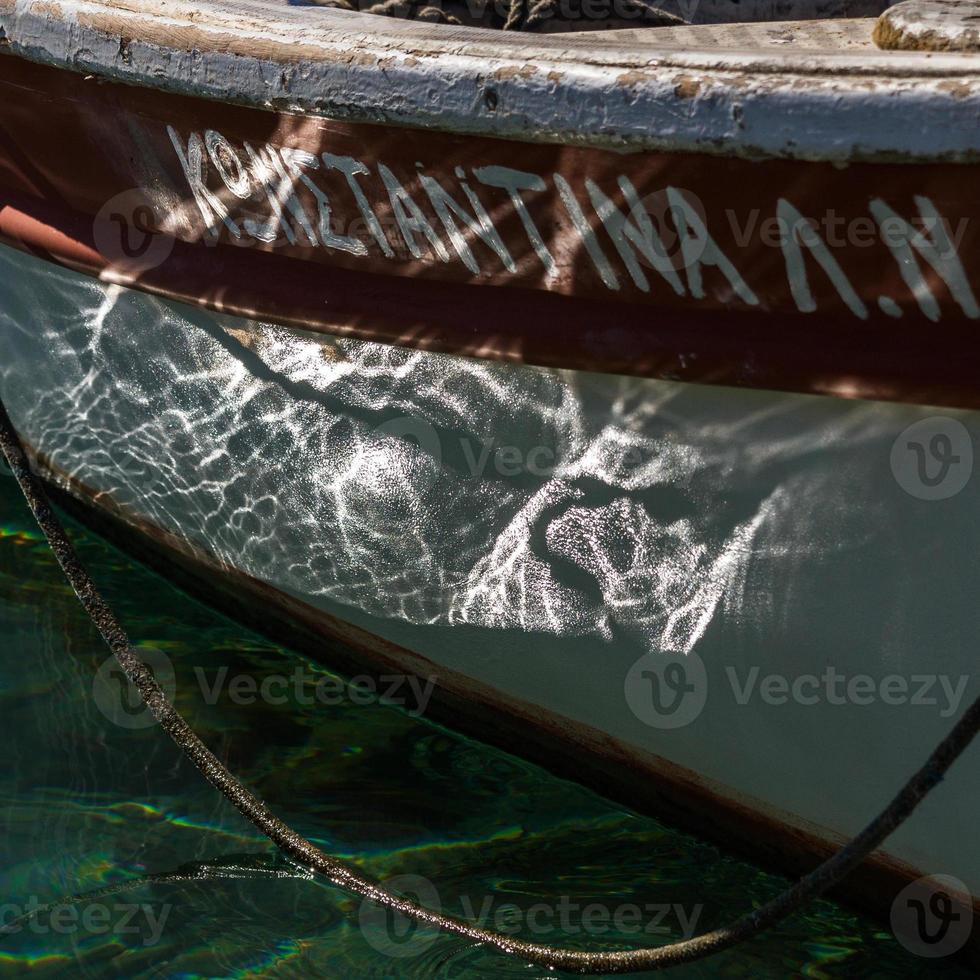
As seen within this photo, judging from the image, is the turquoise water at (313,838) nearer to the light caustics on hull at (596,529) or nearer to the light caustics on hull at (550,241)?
the light caustics on hull at (596,529)

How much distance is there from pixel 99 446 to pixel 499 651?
43.0 inches

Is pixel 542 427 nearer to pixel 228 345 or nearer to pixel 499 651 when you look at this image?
pixel 499 651

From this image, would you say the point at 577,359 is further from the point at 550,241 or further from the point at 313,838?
the point at 313,838

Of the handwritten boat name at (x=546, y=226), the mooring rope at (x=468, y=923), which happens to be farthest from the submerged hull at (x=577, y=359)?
the mooring rope at (x=468, y=923)

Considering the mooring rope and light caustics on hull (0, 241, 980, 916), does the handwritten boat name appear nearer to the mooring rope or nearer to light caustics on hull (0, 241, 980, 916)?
light caustics on hull (0, 241, 980, 916)

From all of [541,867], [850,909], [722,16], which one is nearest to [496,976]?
[541,867]

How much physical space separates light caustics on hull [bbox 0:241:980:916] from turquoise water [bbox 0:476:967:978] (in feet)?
0.89

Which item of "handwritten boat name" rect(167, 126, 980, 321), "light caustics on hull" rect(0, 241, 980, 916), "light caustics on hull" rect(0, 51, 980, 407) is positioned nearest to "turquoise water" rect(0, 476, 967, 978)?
"light caustics on hull" rect(0, 241, 980, 916)

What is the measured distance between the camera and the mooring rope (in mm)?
1711

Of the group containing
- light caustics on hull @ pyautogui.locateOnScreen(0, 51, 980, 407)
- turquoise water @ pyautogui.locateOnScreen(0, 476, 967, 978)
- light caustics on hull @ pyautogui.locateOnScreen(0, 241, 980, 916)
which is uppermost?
light caustics on hull @ pyautogui.locateOnScreen(0, 51, 980, 407)

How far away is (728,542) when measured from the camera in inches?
77.7

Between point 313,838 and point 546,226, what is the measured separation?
129cm

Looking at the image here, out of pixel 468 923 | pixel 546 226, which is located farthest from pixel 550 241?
pixel 468 923

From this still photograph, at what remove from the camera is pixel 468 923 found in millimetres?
2229
